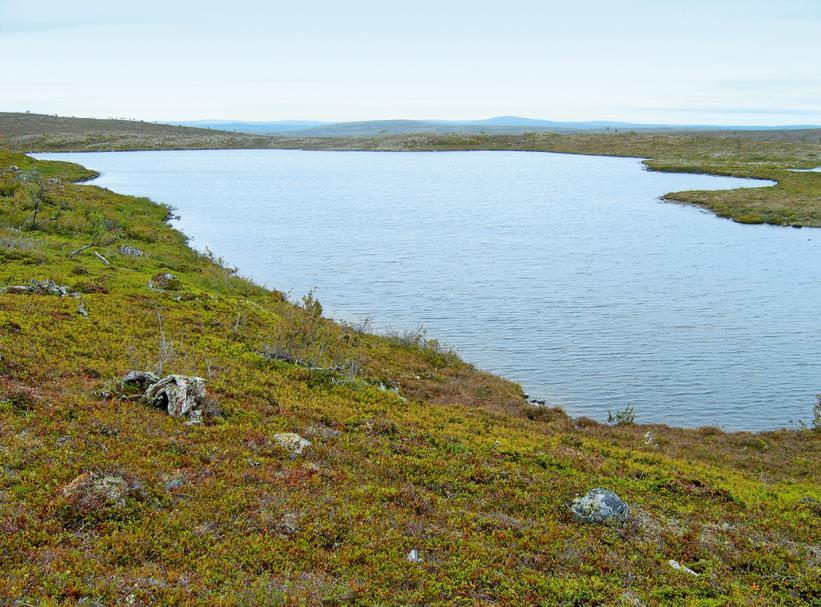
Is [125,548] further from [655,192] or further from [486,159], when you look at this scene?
[486,159]

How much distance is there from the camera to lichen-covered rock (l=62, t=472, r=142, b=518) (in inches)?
406

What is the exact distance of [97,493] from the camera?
10.6 m

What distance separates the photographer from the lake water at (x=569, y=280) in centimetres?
2606

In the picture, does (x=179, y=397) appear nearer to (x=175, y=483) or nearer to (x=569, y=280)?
(x=175, y=483)

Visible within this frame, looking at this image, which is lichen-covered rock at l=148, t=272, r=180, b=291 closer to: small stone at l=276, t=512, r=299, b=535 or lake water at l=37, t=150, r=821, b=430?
lake water at l=37, t=150, r=821, b=430

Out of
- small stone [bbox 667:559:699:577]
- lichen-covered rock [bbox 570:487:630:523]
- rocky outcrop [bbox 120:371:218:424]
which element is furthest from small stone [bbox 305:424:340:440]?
small stone [bbox 667:559:699:577]

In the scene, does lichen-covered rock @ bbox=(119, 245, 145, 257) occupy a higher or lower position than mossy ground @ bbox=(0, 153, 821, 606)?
higher

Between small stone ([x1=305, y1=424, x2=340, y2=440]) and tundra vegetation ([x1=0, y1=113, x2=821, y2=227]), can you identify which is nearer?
small stone ([x1=305, y1=424, x2=340, y2=440])

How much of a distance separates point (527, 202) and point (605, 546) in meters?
69.9

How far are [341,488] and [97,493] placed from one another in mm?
4582

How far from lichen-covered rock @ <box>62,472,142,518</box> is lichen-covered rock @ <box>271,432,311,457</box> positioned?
3775 mm

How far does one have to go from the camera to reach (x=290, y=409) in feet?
55.7

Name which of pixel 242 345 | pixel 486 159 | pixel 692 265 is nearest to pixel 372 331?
pixel 242 345

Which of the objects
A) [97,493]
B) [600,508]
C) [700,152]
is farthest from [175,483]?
[700,152]
